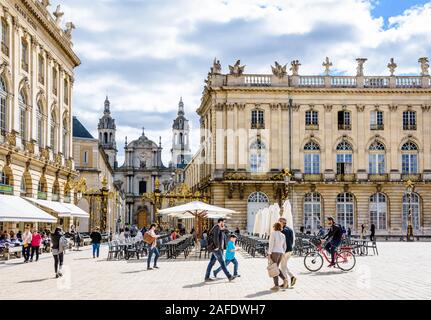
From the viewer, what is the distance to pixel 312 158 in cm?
6362

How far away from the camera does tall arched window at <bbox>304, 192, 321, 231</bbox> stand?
62500mm

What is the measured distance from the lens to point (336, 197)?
63031mm

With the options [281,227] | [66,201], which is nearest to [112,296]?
[281,227]

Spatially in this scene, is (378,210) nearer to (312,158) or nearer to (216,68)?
(312,158)

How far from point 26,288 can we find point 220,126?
4495 cm

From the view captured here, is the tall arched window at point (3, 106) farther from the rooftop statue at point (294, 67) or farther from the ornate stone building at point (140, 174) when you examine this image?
the ornate stone building at point (140, 174)

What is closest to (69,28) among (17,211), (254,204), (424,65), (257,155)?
(257,155)

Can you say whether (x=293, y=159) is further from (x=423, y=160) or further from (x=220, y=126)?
(x=423, y=160)

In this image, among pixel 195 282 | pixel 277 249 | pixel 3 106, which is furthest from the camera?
pixel 3 106

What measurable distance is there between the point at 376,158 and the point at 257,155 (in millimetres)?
10408

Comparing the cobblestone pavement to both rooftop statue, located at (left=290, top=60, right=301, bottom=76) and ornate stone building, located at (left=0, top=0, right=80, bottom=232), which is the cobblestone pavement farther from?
rooftop statue, located at (left=290, top=60, right=301, bottom=76)

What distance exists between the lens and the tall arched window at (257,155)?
63156mm

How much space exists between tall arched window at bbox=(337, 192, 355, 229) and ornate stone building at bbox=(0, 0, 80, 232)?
23197mm
